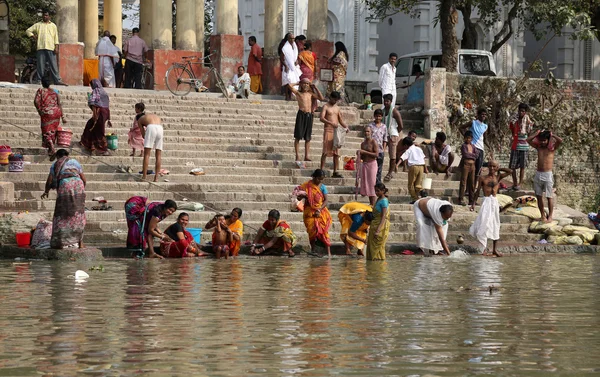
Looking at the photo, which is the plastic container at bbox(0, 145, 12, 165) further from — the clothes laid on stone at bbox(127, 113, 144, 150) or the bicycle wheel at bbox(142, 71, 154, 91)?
the bicycle wheel at bbox(142, 71, 154, 91)

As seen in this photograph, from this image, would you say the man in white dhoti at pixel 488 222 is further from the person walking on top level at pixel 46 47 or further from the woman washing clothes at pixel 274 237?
the person walking on top level at pixel 46 47

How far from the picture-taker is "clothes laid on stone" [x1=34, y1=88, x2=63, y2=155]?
20922 mm

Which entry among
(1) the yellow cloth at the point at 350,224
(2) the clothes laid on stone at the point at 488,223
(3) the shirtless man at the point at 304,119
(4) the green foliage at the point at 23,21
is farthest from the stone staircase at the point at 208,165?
(4) the green foliage at the point at 23,21

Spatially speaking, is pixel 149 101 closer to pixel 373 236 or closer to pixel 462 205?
pixel 462 205

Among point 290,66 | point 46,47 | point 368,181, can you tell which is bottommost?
point 368,181

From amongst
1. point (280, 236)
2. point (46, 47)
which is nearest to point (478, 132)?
point (280, 236)

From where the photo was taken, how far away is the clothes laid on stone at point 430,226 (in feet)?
61.4

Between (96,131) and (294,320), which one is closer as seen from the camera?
(294,320)

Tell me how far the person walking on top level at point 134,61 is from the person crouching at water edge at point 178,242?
1014 centimetres

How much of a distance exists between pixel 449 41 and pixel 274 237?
38.8 feet

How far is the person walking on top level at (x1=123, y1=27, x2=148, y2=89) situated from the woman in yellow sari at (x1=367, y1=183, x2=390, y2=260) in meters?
10.5

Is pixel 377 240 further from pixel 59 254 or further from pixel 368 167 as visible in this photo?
pixel 59 254

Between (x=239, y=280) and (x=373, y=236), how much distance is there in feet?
11.5

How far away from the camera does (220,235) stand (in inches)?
698
